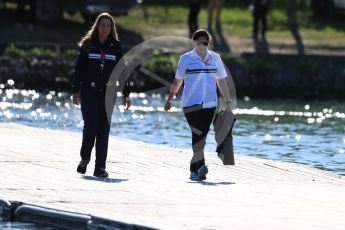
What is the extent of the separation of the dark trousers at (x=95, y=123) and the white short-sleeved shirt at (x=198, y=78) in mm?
902

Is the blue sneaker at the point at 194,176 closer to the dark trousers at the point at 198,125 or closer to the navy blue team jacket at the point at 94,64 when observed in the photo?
the dark trousers at the point at 198,125

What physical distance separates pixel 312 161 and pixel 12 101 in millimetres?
11355

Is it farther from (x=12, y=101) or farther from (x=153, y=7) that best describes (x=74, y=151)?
(x=153, y=7)

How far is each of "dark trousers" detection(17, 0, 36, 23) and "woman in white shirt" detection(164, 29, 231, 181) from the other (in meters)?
21.9

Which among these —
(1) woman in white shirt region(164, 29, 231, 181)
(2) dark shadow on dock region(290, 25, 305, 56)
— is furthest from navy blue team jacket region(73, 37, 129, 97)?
(2) dark shadow on dock region(290, 25, 305, 56)

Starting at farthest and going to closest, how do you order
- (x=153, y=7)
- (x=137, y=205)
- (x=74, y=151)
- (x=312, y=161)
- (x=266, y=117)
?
(x=153, y=7) < (x=266, y=117) < (x=312, y=161) < (x=74, y=151) < (x=137, y=205)

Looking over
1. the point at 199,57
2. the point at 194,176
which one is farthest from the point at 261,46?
the point at 194,176

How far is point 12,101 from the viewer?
99.6 feet

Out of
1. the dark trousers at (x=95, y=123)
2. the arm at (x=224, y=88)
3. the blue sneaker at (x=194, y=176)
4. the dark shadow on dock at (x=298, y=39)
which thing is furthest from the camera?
the dark shadow on dock at (x=298, y=39)

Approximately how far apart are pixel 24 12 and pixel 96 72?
2231cm

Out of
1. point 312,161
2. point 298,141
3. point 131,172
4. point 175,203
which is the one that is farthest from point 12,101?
A: point 175,203

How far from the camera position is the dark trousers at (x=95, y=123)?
15.1 meters

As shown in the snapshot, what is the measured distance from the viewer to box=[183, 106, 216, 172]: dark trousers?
15.3 meters

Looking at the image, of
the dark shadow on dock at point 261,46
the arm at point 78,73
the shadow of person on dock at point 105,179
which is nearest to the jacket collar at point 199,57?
the arm at point 78,73
